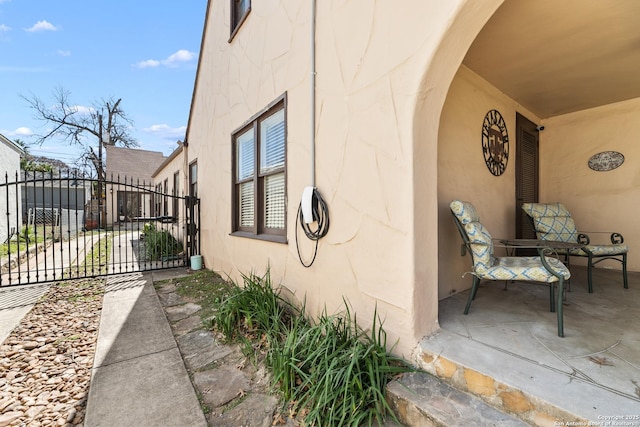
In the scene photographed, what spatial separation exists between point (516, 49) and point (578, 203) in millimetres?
2952

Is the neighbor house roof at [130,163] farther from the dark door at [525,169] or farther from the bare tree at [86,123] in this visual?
the dark door at [525,169]

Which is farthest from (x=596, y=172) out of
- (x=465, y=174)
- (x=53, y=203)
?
(x=53, y=203)

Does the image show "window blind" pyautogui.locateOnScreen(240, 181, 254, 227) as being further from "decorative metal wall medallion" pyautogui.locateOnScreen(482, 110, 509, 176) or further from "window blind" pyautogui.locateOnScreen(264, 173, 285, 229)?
"decorative metal wall medallion" pyautogui.locateOnScreen(482, 110, 509, 176)

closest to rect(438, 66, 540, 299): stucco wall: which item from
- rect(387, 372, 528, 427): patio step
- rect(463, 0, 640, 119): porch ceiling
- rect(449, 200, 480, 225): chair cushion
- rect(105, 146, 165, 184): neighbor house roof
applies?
rect(463, 0, 640, 119): porch ceiling

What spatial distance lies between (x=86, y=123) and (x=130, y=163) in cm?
505

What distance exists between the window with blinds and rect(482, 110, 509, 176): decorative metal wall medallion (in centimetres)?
248

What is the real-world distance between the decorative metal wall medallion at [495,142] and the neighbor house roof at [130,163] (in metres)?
19.0

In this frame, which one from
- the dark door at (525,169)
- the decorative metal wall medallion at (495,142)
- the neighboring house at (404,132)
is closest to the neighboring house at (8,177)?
the neighboring house at (404,132)

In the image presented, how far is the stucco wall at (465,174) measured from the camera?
2803 mm

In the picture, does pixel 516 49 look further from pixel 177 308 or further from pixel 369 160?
pixel 177 308

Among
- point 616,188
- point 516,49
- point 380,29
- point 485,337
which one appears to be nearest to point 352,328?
point 485,337

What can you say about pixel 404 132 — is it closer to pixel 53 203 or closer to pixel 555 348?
pixel 555 348

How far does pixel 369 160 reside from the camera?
6.48ft

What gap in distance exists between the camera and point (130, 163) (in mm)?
17625
